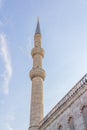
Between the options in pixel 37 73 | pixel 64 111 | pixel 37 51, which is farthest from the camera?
pixel 37 51

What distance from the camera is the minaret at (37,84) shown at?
1792 cm

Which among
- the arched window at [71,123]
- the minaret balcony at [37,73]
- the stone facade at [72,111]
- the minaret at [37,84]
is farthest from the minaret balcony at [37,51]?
the arched window at [71,123]

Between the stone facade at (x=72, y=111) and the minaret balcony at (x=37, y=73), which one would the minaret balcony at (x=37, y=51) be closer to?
the minaret balcony at (x=37, y=73)

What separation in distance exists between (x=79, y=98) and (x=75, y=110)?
0.67 m

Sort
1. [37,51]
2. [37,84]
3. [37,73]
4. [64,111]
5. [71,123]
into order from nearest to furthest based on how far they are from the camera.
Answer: [71,123]
[64,111]
[37,84]
[37,73]
[37,51]

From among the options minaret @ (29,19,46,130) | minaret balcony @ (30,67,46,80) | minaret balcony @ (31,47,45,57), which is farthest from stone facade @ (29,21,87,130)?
minaret balcony @ (31,47,45,57)

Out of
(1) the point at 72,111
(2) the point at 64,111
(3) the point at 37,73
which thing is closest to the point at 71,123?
(1) the point at 72,111

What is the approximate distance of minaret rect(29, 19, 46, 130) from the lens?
17.9 meters

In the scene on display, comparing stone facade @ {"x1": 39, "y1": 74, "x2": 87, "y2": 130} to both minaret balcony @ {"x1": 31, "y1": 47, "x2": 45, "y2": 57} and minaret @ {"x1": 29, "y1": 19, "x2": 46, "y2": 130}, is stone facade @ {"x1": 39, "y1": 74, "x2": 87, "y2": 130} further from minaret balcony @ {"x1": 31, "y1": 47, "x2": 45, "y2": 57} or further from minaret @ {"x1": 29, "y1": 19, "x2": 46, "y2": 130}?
minaret balcony @ {"x1": 31, "y1": 47, "x2": 45, "y2": 57}

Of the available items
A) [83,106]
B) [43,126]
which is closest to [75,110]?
[83,106]

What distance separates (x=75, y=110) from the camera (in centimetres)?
1240

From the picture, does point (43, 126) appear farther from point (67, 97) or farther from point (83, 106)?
point (83, 106)

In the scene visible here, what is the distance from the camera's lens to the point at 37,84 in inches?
787

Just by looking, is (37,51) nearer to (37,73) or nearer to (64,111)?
(37,73)
